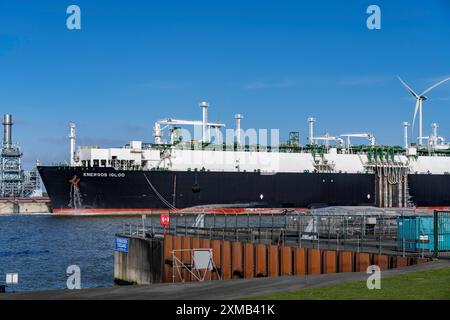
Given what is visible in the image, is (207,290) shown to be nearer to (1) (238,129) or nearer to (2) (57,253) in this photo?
(2) (57,253)

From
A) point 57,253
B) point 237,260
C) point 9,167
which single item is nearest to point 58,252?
point 57,253

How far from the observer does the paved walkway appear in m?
15.7

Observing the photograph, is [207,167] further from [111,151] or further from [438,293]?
[438,293]

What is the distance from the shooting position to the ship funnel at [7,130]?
468 ft

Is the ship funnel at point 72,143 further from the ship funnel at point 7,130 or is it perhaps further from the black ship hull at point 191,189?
the ship funnel at point 7,130

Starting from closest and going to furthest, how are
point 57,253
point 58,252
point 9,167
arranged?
point 57,253 → point 58,252 → point 9,167

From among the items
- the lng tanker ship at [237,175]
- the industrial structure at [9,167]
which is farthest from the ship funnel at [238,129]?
the industrial structure at [9,167]

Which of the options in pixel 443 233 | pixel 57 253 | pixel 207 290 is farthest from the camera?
pixel 57 253

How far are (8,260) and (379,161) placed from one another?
237 ft

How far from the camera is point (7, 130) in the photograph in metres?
144

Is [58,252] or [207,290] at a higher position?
[207,290]

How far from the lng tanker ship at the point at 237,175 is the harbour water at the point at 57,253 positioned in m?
9.64

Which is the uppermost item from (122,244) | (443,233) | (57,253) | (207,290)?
(443,233)

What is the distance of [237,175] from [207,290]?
73347 mm
